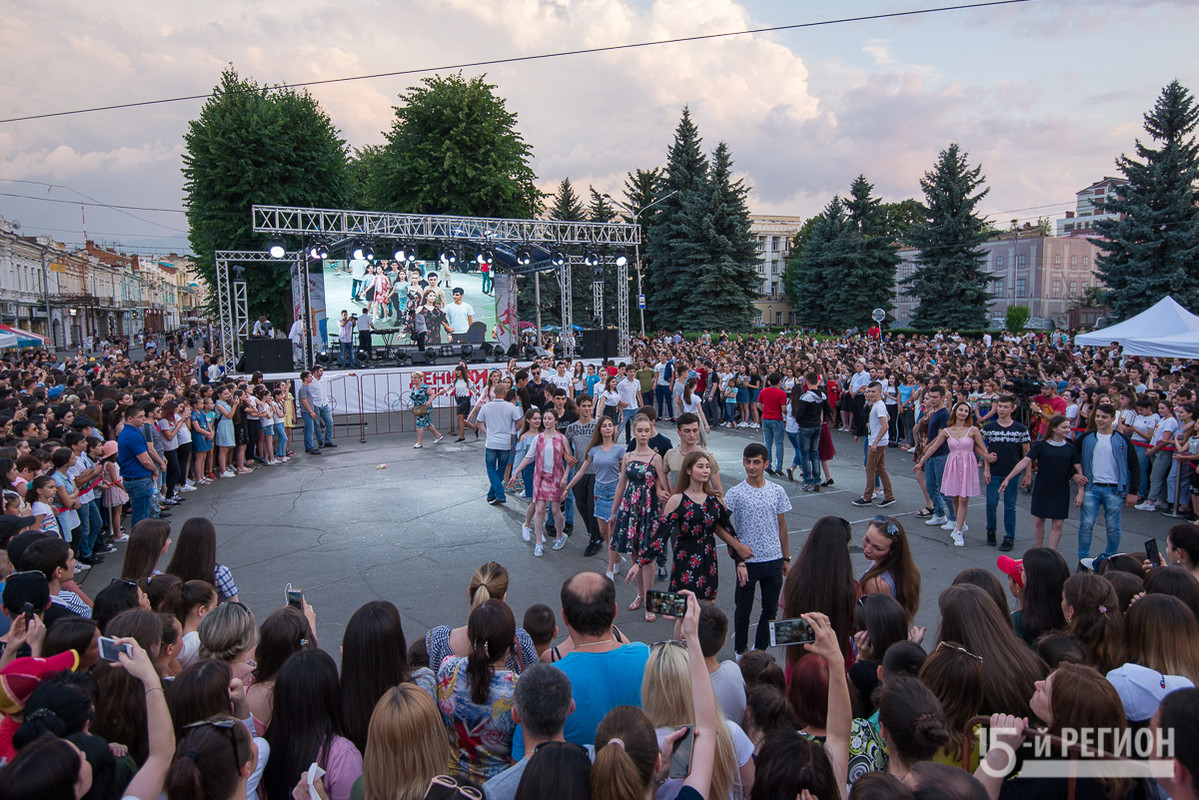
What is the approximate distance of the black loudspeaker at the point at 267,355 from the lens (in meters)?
20.7

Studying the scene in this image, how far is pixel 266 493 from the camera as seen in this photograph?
11.3 metres

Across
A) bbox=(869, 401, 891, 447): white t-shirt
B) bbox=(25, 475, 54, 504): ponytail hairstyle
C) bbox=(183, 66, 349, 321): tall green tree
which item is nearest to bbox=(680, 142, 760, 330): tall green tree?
bbox=(183, 66, 349, 321): tall green tree

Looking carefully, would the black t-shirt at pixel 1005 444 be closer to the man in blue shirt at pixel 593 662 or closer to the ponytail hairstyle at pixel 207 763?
the man in blue shirt at pixel 593 662

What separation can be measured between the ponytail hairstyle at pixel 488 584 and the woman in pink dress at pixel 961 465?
6415 millimetres

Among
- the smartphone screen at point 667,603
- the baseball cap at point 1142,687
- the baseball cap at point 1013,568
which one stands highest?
the smartphone screen at point 667,603

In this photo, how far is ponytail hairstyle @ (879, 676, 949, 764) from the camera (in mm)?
2312

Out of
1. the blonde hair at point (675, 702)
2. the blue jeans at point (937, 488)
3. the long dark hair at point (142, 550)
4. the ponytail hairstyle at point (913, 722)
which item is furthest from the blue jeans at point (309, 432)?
the ponytail hairstyle at point (913, 722)

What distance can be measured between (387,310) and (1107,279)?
30197 millimetres

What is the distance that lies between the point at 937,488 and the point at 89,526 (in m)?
10.3

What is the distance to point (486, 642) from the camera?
2947 millimetres

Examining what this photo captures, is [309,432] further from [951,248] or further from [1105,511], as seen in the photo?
[951,248]

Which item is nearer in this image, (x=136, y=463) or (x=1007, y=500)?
(x=1007, y=500)

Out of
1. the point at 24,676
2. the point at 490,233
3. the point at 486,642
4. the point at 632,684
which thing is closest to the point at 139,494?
the point at 24,676

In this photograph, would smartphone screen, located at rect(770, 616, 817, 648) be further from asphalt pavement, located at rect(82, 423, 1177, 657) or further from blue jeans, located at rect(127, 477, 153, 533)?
blue jeans, located at rect(127, 477, 153, 533)
